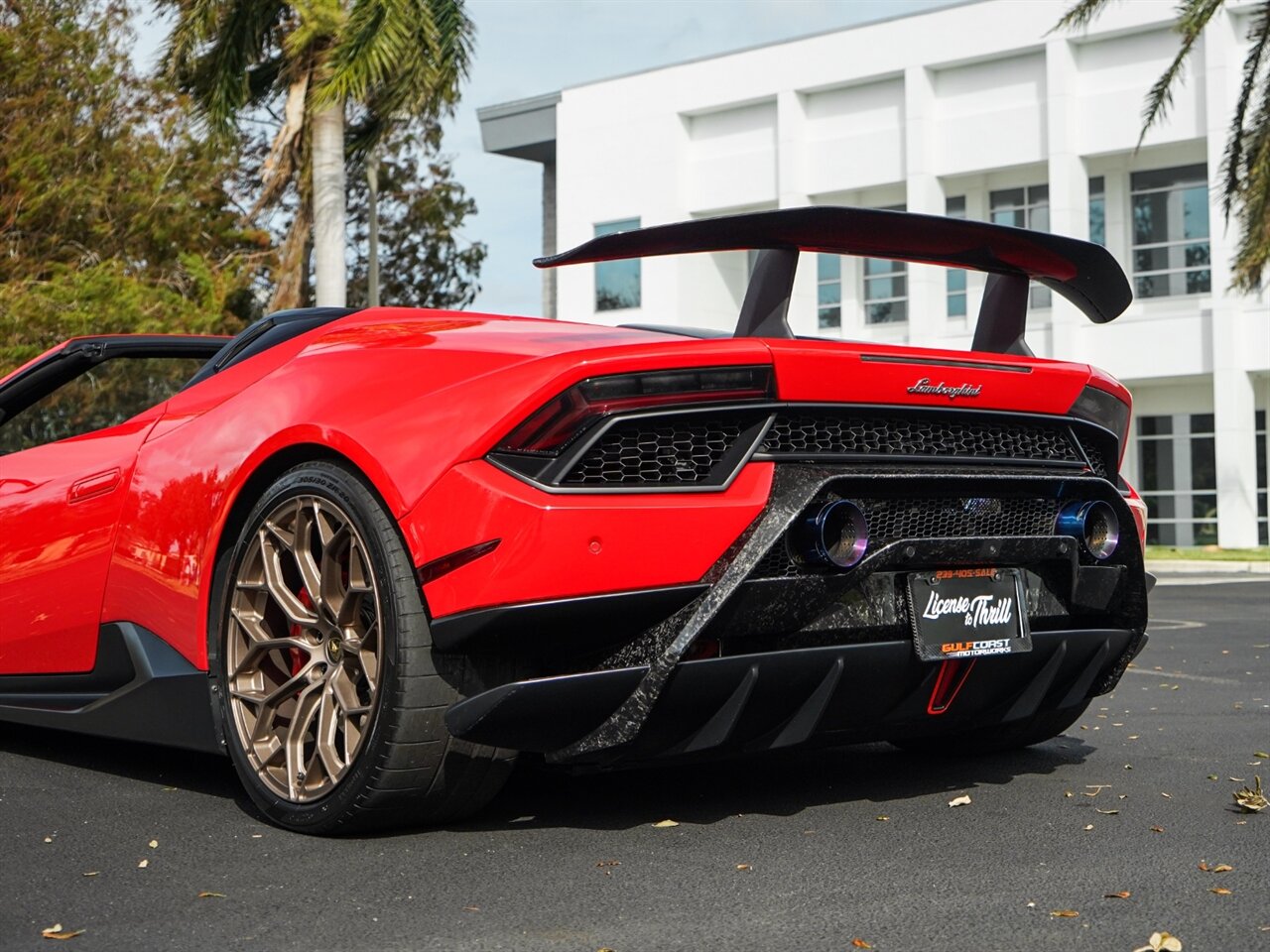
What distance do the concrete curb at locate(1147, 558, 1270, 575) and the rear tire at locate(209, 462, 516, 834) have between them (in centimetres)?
1834

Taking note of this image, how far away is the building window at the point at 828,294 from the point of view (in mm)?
34562

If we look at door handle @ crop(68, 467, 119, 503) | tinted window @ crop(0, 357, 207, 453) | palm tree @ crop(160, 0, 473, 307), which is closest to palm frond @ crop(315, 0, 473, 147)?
palm tree @ crop(160, 0, 473, 307)

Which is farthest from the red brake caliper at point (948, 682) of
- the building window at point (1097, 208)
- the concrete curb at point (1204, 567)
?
the building window at point (1097, 208)

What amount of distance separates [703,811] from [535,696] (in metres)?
0.84

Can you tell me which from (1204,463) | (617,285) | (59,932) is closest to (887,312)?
(617,285)

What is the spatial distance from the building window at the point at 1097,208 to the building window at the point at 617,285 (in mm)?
9863

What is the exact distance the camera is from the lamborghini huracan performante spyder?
3.51 m

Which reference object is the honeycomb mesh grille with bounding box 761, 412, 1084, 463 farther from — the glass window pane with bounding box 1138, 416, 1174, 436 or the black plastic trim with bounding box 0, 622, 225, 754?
the glass window pane with bounding box 1138, 416, 1174, 436

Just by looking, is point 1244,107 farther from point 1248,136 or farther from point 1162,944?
point 1162,944

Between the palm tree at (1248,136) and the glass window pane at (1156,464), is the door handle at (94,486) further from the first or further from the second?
the glass window pane at (1156,464)

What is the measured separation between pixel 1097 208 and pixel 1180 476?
17.7 ft

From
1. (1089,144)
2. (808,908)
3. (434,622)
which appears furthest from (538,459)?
(1089,144)

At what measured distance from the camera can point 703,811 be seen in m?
4.13

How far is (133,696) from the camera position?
445cm
